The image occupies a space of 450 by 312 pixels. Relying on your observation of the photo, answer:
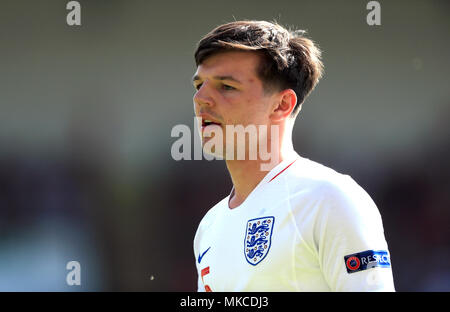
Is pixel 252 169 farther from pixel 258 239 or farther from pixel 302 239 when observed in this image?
pixel 302 239

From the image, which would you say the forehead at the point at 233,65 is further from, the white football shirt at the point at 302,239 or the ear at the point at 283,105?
the white football shirt at the point at 302,239

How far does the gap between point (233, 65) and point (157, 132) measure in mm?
4076

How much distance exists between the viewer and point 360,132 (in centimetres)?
612

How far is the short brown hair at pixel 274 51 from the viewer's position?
210cm

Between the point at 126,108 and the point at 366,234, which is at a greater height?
the point at 126,108

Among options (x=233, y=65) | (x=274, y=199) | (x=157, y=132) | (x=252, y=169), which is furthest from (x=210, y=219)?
(x=157, y=132)

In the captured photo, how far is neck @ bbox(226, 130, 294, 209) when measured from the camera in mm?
2084

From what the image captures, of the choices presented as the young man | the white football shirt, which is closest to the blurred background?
the young man

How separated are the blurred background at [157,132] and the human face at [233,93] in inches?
146

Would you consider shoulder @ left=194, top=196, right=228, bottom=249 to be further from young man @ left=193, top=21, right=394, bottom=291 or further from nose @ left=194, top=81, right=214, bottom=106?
nose @ left=194, top=81, right=214, bottom=106

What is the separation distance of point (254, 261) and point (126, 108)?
4629 millimetres

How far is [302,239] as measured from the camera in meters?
1.72

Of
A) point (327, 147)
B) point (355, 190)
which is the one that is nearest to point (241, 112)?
point (355, 190)

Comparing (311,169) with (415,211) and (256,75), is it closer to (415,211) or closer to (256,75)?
(256,75)
